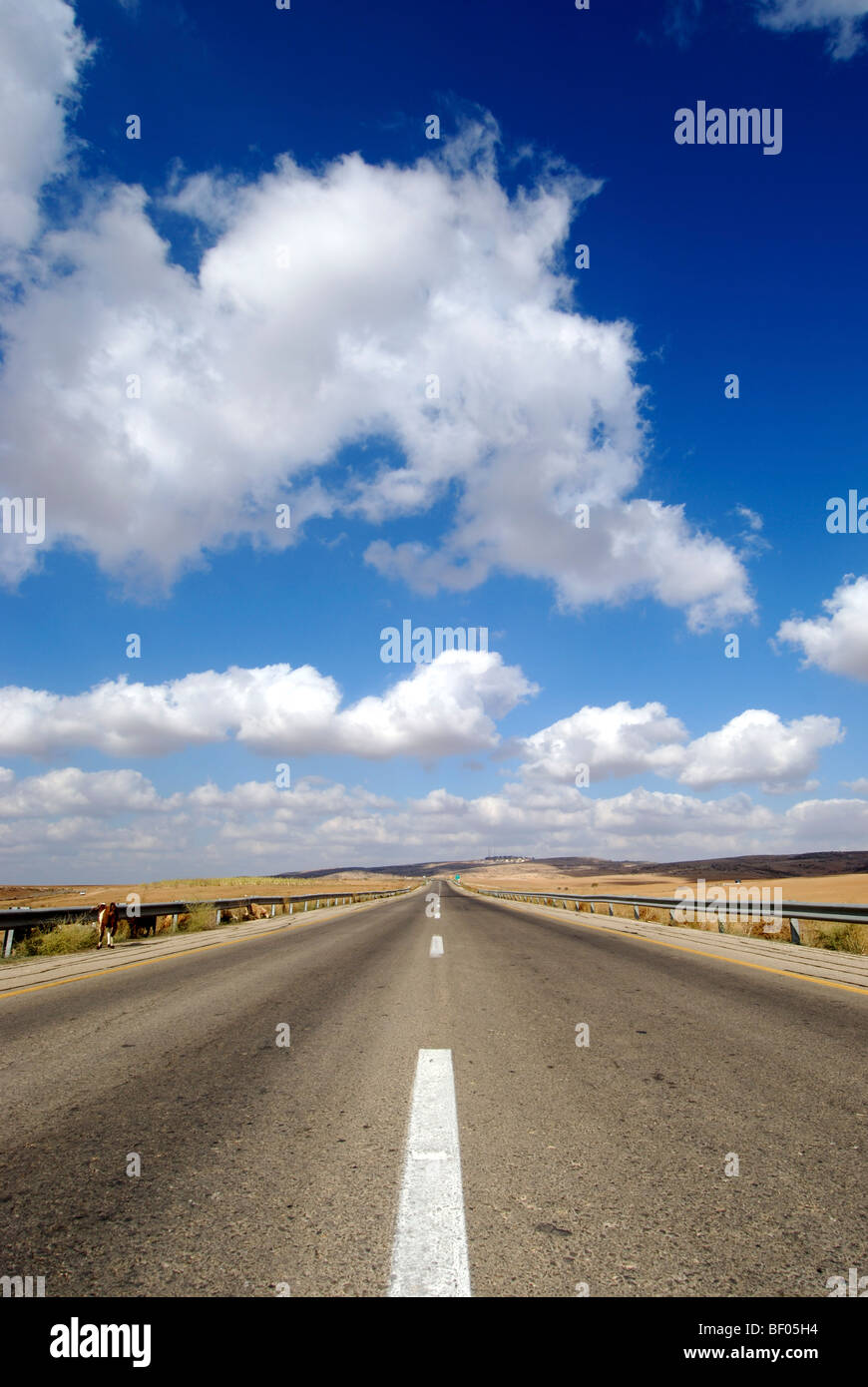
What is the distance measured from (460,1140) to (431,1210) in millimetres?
816

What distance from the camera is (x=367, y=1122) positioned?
12.0 ft

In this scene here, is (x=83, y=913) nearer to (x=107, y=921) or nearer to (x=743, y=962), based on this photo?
(x=107, y=921)

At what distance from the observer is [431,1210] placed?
2.61m

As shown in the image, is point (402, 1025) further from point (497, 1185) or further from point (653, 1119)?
point (497, 1185)

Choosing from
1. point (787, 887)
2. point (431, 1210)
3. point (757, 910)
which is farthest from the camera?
point (787, 887)

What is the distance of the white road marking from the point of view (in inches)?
84.0

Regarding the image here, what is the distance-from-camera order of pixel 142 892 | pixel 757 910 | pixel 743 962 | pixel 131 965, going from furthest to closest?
pixel 142 892, pixel 757 910, pixel 131 965, pixel 743 962

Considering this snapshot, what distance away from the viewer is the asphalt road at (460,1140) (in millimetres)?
2275

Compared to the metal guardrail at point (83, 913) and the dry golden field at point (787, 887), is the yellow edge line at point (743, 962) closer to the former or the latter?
the dry golden field at point (787, 887)

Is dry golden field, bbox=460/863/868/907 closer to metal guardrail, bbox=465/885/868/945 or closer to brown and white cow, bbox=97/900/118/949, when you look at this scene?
metal guardrail, bbox=465/885/868/945

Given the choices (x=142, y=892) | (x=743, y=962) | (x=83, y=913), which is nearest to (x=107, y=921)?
(x=83, y=913)

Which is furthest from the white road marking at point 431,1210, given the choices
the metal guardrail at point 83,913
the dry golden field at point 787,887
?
the metal guardrail at point 83,913
